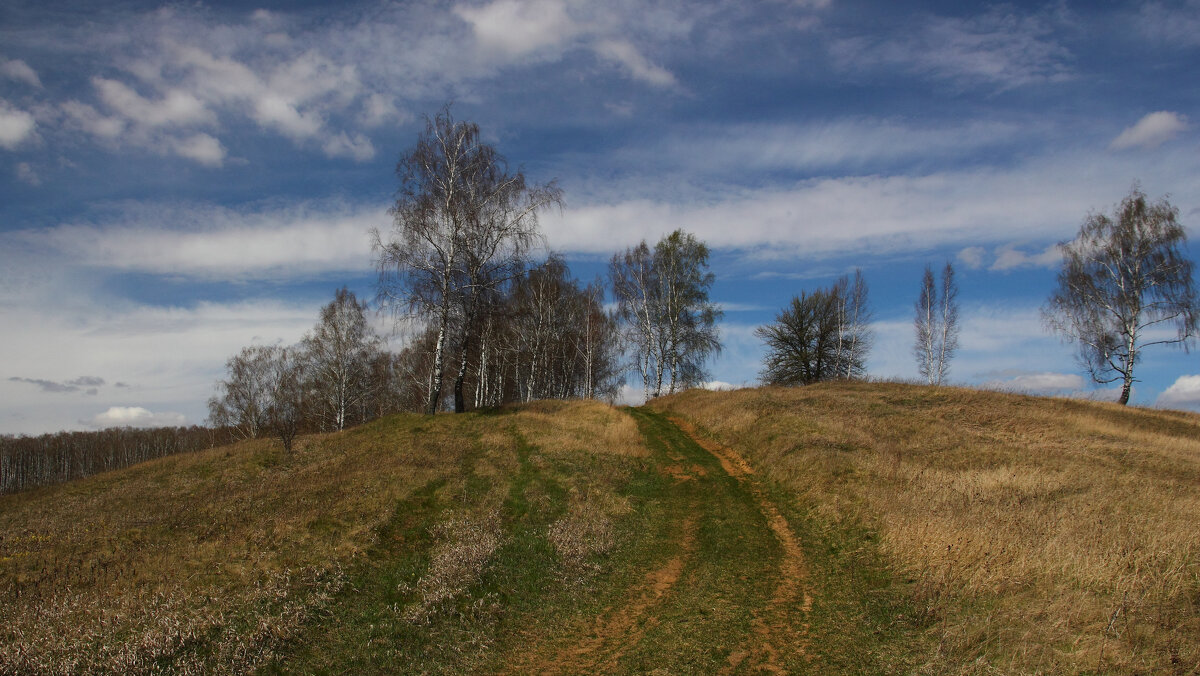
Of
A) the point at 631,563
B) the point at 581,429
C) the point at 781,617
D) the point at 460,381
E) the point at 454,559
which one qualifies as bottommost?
the point at 781,617

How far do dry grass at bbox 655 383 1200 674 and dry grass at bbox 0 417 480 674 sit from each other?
1065cm

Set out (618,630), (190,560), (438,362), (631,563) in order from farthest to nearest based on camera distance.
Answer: (438,362), (631,563), (190,560), (618,630)

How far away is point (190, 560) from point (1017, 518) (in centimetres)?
1700

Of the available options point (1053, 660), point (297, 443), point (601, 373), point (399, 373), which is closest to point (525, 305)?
point (601, 373)

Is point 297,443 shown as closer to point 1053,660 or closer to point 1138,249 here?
point 1053,660

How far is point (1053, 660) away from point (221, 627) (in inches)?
476

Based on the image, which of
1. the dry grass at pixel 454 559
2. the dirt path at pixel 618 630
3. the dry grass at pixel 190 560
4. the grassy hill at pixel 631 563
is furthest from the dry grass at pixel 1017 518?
the dry grass at pixel 190 560

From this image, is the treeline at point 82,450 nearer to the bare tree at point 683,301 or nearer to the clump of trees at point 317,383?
the clump of trees at point 317,383

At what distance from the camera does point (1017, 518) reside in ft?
38.6

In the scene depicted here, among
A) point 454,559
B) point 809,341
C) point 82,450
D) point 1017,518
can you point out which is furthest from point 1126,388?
point 82,450

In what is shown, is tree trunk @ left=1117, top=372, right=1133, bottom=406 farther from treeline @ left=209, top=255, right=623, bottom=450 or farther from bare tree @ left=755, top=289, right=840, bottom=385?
treeline @ left=209, top=255, right=623, bottom=450

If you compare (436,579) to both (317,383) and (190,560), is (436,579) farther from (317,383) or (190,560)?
(317,383)

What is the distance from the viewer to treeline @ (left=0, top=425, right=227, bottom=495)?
7731cm

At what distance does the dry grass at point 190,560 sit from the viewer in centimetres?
841
